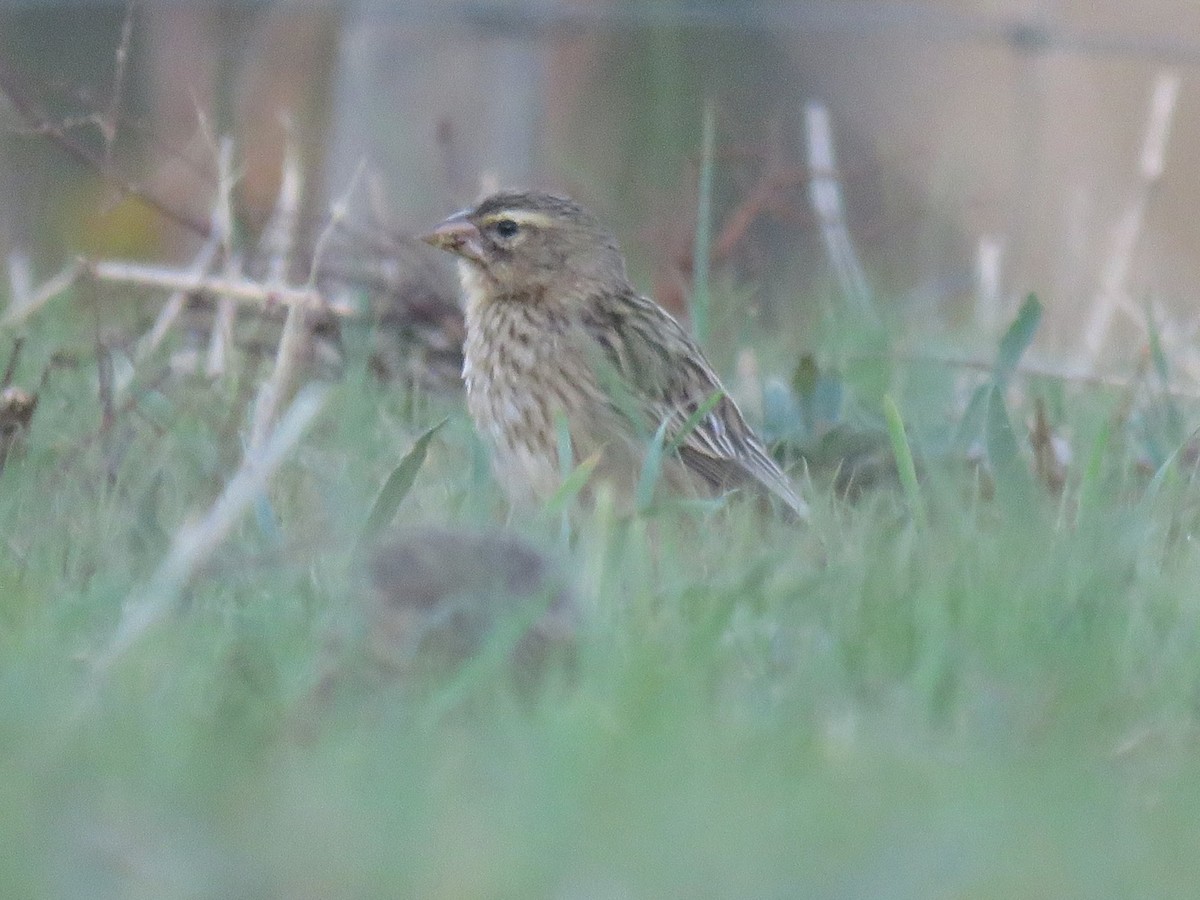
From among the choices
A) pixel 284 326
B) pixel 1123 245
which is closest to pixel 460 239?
pixel 284 326

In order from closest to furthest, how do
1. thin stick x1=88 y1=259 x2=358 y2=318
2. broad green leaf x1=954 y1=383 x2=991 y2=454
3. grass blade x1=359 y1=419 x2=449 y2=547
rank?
grass blade x1=359 y1=419 x2=449 y2=547 → broad green leaf x1=954 y1=383 x2=991 y2=454 → thin stick x1=88 y1=259 x2=358 y2=318

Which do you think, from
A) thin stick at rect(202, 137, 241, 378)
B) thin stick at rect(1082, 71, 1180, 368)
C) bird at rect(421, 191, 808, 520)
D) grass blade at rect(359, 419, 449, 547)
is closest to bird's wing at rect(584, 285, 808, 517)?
bird at rect(421, 191, 808, 520)

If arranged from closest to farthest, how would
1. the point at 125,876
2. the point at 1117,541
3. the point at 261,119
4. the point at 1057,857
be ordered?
1. the point at 125,876
2. the point at 1057,857
3. the point at 1117,541
4. the point at 261,119

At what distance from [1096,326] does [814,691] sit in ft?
11.3

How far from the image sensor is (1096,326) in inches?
223

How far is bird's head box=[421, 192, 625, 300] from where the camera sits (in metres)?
4.57

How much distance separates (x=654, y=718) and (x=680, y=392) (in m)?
2.21

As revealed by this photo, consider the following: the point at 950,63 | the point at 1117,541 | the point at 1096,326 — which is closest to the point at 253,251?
the point at 1096,326

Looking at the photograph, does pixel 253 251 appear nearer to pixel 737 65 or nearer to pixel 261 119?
pixel 261 119

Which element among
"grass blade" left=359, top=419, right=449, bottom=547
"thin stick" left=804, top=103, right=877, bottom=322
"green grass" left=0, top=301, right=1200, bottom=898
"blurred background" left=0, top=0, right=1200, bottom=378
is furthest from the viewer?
"blurred background" left=0, top=0, right=1200, bottom=378

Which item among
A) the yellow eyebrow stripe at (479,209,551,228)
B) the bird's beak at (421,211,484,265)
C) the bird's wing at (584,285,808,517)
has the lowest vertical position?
the bird's wing at (584,285,808,517)

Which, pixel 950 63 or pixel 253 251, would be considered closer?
pixel 253 251

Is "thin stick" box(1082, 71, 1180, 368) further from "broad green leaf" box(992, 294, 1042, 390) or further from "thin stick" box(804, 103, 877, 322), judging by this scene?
"broad green leaf" box(992, 294, 1042, 390)

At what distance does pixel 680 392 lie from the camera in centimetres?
434
